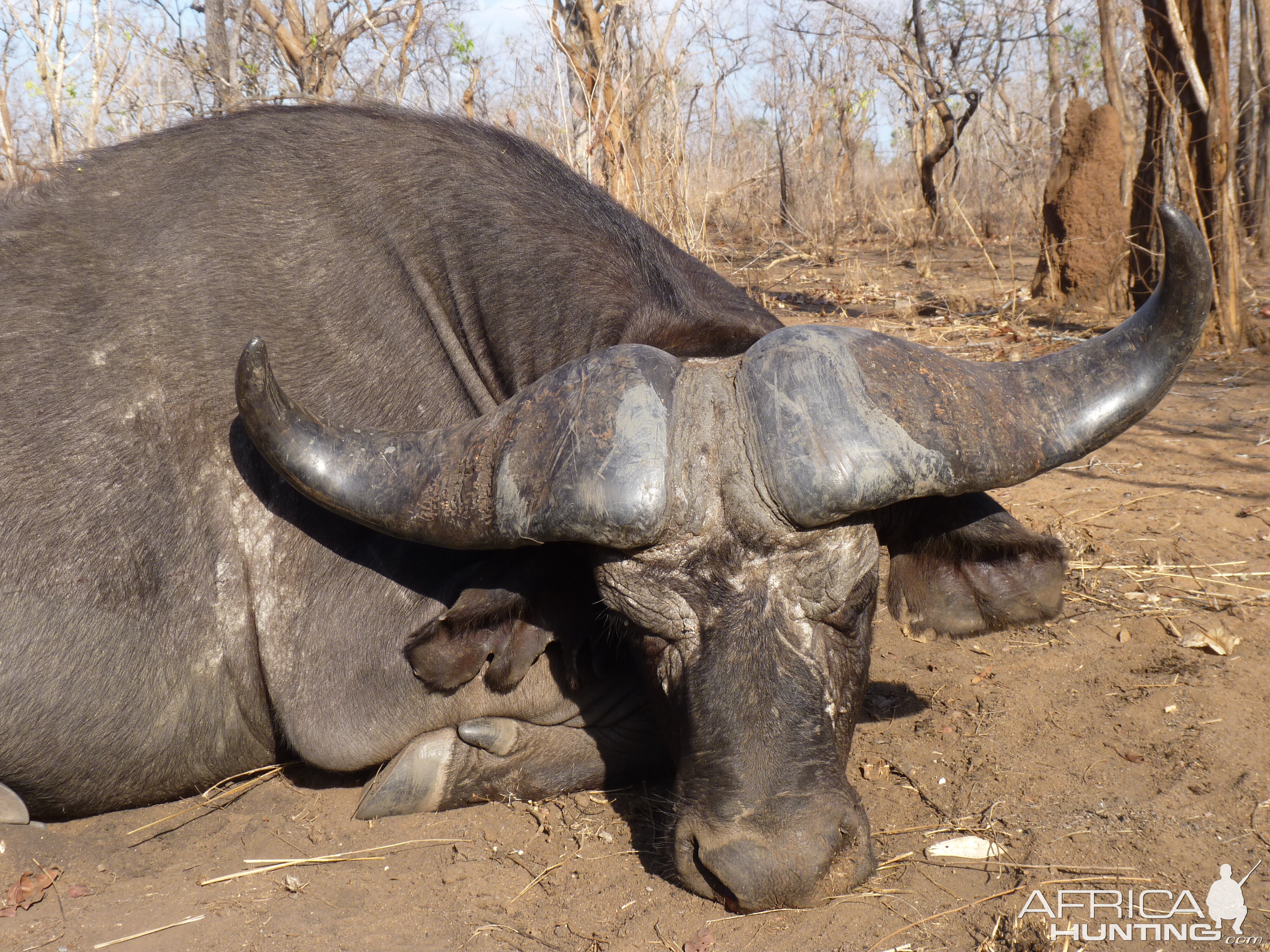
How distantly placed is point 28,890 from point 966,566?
2.63 m

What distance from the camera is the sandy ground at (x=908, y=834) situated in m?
2.37

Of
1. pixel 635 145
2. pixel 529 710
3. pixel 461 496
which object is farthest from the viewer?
pixel 635 145

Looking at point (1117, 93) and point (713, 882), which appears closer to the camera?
point (713, 882)

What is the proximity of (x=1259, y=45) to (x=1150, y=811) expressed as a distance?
12336mm

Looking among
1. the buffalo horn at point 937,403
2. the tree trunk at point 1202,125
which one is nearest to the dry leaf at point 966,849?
the buffalo horn at point 937,403

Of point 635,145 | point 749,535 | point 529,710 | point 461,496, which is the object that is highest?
point 635,145

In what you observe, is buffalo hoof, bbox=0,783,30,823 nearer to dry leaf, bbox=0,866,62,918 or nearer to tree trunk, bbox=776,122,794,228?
dry leaf, bbox=0,866,62,918

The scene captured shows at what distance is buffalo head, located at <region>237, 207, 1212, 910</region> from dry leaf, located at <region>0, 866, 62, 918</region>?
1266 millimetres

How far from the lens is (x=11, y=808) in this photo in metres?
2.84

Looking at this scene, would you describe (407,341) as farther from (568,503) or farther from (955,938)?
(955,938)

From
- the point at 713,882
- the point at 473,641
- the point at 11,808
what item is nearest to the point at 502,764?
the point at 473,641

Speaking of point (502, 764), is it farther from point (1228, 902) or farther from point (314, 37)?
point (314, 37)

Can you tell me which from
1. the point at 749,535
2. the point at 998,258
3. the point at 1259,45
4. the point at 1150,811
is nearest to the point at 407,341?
the point at 749,535

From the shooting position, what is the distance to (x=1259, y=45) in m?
11.7
